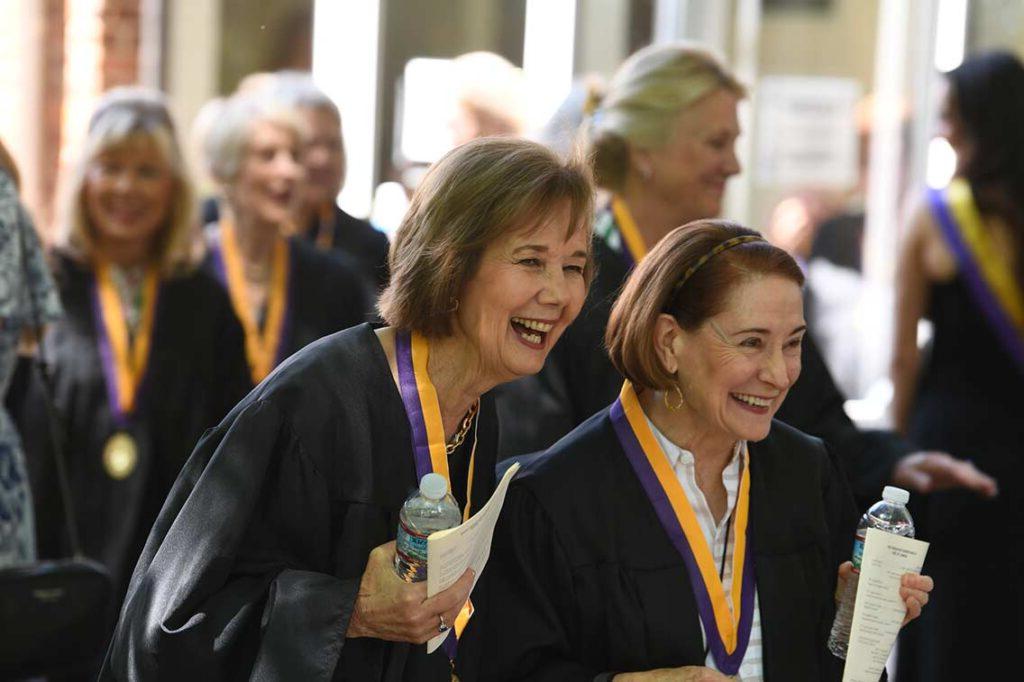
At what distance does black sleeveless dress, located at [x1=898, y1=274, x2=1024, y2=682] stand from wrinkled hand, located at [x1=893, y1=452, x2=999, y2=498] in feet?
2.02

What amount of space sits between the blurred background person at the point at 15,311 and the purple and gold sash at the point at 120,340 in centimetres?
97

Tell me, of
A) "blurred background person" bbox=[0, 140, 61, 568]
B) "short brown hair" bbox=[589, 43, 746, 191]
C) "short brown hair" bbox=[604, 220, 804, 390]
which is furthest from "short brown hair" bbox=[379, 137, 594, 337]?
"blurred background person" bbox=[0, 140, 61, 568]

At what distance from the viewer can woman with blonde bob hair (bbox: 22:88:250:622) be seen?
17.5 ft

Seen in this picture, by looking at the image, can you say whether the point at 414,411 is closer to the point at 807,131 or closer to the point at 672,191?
the point at 672,191

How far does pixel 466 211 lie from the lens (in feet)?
9.23

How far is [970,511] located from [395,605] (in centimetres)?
282

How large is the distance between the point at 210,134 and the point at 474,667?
380 centimetres

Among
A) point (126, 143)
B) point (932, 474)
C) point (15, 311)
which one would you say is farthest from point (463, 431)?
point (126, 143)

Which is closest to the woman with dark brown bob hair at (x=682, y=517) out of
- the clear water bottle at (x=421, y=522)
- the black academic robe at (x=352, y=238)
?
the clear water bottle at (x=421, y=522)

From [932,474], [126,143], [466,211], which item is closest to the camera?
[466,211]

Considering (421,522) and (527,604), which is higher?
(421,522)

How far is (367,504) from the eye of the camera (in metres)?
2.77

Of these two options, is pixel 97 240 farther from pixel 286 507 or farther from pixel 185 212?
pixel 286 507

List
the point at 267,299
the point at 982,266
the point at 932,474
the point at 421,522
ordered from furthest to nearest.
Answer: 1. the point at 267,299
2. the point at 982,266
3. the point at 932,474
4. the point at 421,522
